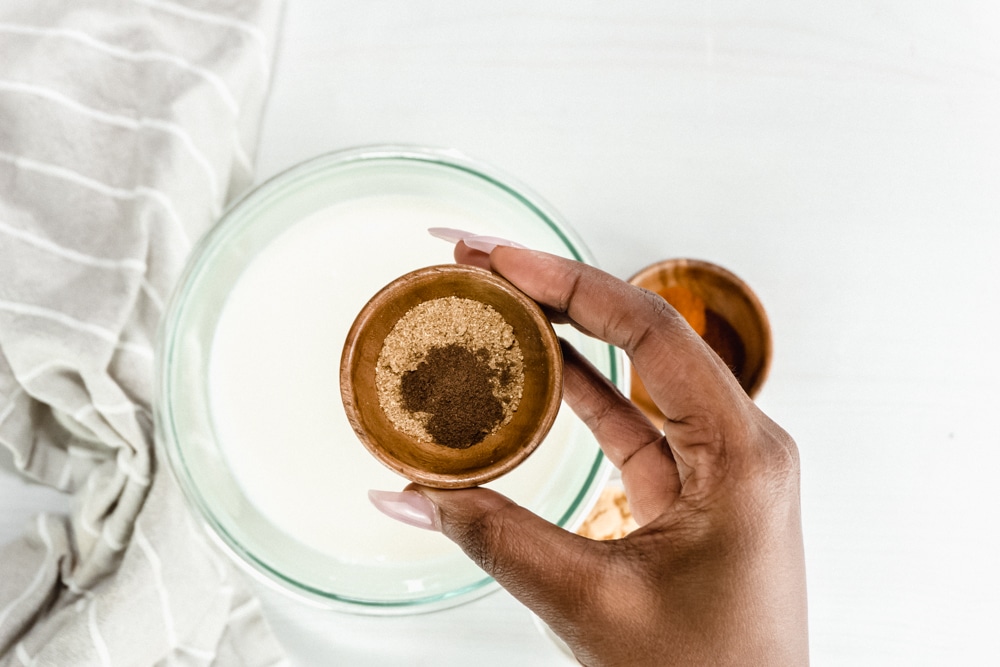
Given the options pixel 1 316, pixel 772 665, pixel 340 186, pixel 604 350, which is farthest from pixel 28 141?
pixel 772 665

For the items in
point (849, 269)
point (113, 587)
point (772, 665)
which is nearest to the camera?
point (772, 665)

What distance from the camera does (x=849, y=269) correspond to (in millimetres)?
906

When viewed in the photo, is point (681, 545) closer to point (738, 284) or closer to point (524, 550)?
point (524, 550)

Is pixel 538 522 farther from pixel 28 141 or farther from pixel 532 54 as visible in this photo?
pixel 28 141

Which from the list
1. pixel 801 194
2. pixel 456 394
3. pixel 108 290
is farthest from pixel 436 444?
pixel 801 194

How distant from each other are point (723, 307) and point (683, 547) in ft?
1.20

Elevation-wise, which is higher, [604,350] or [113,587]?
[604,350]

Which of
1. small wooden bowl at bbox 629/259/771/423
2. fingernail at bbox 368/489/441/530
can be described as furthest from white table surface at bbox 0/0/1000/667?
fingernail at bbox 368/489/441/530

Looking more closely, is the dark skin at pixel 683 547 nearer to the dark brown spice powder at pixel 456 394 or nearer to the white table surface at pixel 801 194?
the dark brown spice powder at pixel 456 394

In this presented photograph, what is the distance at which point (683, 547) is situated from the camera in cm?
56

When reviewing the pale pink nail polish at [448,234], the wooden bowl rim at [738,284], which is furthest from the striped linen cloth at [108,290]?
the wooden bowl rim at [738,284]

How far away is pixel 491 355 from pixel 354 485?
0.90 feet

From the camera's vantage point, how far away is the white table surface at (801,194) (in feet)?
2.86

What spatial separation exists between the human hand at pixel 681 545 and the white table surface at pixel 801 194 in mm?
301
